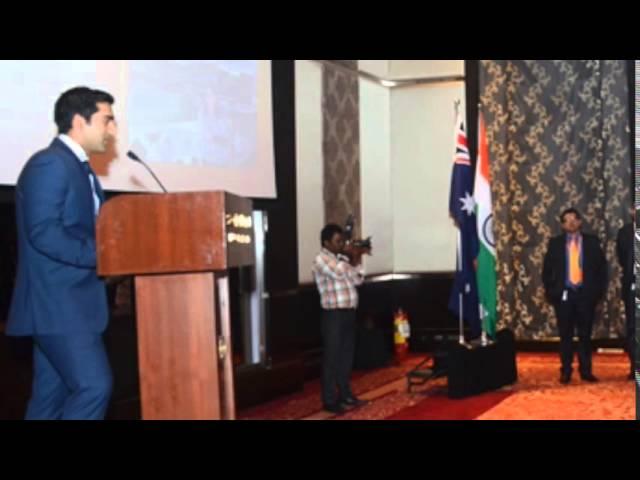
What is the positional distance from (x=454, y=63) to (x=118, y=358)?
19.3 feet

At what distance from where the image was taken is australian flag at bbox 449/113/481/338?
24.8 feet

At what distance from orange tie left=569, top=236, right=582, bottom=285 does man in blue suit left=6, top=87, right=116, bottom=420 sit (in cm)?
516

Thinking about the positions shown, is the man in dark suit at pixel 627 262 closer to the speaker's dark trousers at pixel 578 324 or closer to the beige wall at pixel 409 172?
the speaker's dark trousers at pixel 578 324

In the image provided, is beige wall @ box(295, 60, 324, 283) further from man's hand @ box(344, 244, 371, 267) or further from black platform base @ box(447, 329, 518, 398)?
black platform base @ box(447, 329, 518, 398)

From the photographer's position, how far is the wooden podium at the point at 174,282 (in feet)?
9.93

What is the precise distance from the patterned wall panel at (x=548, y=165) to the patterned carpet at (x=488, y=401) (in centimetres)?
138

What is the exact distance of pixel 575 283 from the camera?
755 centimetres

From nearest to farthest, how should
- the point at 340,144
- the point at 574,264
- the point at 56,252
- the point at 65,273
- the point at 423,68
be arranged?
the point at 56,252, the point at 65,273, the point at 574,264, the point at 340,144, the point at 423,68

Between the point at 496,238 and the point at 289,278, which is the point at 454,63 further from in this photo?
the point at 289,278

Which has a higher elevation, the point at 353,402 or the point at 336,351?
the point at 336,351

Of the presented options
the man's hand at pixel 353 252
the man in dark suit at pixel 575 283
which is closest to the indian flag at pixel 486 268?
the man in dark suit at pixel 575 283

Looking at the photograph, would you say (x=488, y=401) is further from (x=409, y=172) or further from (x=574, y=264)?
→ (x=409, y=172)

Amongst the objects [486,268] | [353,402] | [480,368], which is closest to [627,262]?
[486,268]

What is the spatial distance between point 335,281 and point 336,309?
20cm
